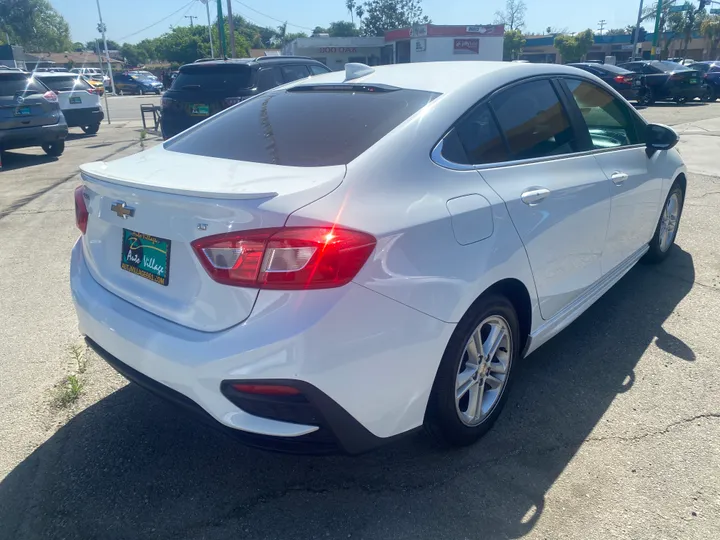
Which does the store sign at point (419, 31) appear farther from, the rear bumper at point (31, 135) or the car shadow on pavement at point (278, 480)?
the car shadow on pavement at point (278, 480)

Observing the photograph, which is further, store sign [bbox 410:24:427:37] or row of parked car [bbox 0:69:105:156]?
store sign [bbox 410:24:427:37]

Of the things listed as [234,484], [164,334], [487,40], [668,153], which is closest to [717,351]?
[668,153]

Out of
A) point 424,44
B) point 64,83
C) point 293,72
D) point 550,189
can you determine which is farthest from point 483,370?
point 424,44

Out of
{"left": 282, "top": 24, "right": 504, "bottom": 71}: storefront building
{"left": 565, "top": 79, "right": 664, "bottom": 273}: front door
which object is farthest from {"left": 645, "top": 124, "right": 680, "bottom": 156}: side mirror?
{"left": 282, "top": 24, "right": 504, "bottom": 71}: storefront building

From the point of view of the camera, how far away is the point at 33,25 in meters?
74.2

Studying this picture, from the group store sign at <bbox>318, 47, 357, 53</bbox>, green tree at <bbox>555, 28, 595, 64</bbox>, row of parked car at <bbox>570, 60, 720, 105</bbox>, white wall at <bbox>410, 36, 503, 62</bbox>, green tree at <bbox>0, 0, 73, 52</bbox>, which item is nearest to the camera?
row of parked car at <bbox>570, 60, 720, 105</bbox>

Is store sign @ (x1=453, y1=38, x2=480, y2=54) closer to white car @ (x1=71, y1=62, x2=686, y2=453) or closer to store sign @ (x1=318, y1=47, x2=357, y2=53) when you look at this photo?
store sign @ (x1=318, y1=47, x2=357, y2=53)

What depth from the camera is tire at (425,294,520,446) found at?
2445 mm

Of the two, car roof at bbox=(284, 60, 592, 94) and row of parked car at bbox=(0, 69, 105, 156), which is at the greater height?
car roof at bbox=(284, 60, 592, 94)

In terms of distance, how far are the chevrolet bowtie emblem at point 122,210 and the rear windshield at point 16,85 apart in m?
10.5

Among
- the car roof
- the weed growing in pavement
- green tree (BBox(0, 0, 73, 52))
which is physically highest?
green tree (BBox(0, 0, 73, 52))

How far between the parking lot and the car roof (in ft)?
5.47

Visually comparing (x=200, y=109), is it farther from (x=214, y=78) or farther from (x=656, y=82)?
(x=656, y=82)

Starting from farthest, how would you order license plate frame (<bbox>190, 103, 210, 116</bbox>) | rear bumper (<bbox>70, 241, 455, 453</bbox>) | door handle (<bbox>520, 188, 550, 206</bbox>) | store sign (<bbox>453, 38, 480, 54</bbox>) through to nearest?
store sign (<bbox>453, 38, 480, 54</bbox>) → license plate frame (<bbox>190, 103, 210, 116</bbox>) → door handle (<bbox>520, 188, 550, 206</bbox>) → rear bumper (<bbox>70, 241, 455, 453</bbox>)
